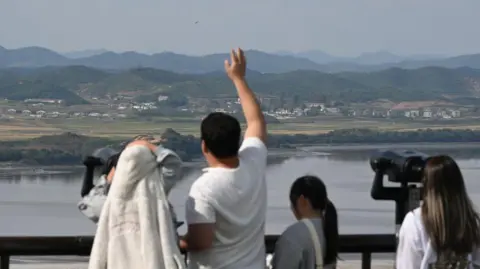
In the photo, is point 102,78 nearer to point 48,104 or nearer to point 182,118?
point 48,104

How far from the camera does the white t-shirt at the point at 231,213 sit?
13.7 feet

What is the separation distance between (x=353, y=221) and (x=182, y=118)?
82.8ft

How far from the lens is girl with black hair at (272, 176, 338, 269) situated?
452 centimetres

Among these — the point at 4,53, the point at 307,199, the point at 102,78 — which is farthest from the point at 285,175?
→ the point at 4,53

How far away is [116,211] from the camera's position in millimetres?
4090

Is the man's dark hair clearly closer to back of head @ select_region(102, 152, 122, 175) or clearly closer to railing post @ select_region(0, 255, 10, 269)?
back of head @ select_region(102, 152, 122, 175)

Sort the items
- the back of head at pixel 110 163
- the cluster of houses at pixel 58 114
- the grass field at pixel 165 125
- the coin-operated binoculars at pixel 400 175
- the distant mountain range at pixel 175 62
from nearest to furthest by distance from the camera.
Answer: the back of head at pixel 110 163
the coin-operated binoculars at pixel 400 175
the grass field at pixel 165 125
the cluster of houses at pixel 58 114
the distant mountain range at pixel 175 62

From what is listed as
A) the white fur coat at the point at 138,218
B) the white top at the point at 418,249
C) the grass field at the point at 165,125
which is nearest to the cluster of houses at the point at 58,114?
the grass field at the point at 165,125

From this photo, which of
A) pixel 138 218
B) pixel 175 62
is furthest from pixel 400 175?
pixel 175 62

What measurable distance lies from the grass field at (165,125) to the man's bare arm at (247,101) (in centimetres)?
2730

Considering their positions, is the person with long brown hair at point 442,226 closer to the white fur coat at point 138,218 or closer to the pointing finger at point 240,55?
the pointing finger at point 240,55

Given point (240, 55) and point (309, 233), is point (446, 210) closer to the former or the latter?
point (309, 233)

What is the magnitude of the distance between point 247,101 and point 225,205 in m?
0.56

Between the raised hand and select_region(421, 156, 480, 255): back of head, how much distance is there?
842mm
